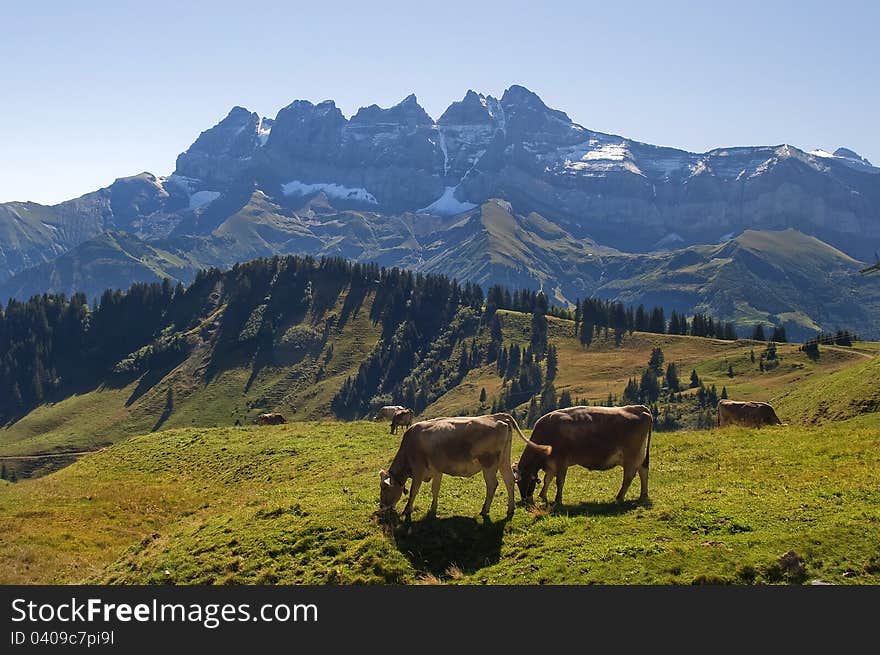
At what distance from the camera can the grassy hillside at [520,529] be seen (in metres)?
20.8

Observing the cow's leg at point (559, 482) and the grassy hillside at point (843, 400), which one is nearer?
the cow's leg at point (559, 482)

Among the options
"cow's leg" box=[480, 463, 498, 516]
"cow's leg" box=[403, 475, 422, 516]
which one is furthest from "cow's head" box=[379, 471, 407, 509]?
"cow's leg" box=[480, 463, 498, 516]

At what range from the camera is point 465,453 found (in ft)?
88.0

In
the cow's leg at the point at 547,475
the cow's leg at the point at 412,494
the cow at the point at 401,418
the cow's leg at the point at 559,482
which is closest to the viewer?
the cow's leg at the point at 412,494

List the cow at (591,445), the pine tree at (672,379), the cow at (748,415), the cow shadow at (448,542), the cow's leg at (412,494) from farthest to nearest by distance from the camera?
the pine tree at (672,379) < the cow at (748,415) < the cow at (591,445) < the cow's leg at (412,494) < the cow shadow at (448,542)

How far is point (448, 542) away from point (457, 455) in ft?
11.3

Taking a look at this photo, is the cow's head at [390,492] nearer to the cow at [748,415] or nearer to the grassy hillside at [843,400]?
the cow at [748,415]

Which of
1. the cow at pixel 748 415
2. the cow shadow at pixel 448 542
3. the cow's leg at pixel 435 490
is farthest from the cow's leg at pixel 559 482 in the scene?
the cow at pixel 748 415

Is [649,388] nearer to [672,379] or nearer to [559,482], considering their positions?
[672,379]

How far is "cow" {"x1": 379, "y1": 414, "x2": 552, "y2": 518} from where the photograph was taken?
26.8 meters

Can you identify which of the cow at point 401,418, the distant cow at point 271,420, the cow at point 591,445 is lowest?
the distant cow at point 271,420

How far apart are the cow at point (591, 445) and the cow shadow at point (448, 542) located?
12.3 feet

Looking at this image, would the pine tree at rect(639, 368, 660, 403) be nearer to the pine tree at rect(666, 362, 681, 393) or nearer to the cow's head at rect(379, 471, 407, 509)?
the pine tree at rect(666, 362, 681, 393)

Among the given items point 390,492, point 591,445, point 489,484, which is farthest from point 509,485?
point 390,492
